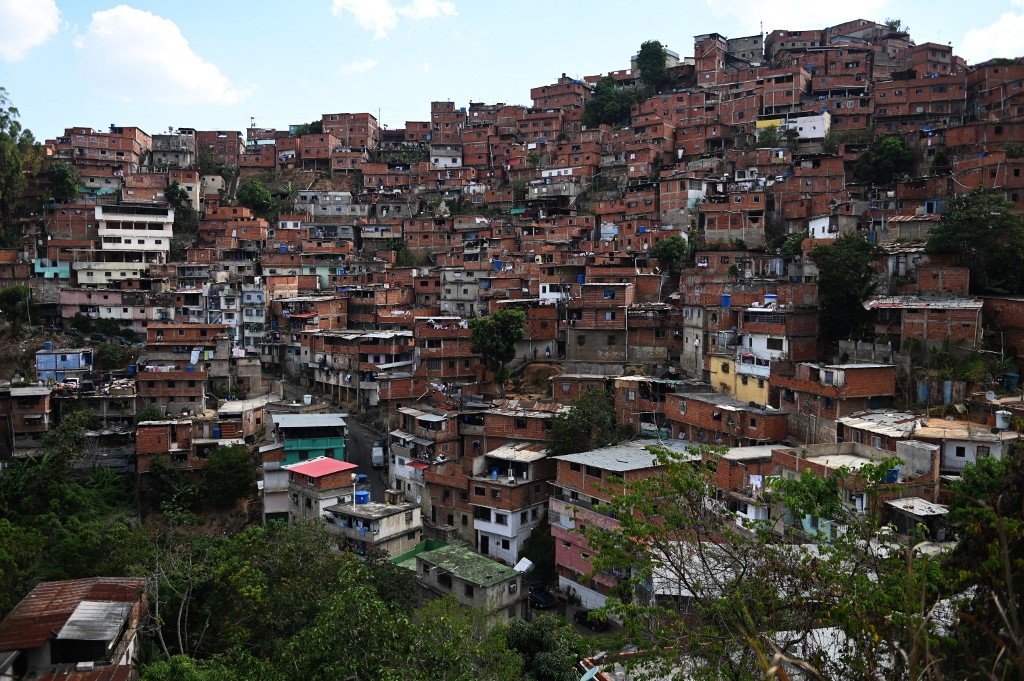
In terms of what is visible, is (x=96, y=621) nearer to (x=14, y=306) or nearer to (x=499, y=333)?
(x=499, y=333)

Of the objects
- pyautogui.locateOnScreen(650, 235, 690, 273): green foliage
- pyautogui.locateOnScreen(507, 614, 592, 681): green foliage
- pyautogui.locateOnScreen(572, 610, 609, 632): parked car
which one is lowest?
pyautogui.locateOnScreen(572, 610, 609, 632): parked car

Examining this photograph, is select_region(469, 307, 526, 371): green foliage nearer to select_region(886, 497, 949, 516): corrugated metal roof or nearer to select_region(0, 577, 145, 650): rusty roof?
select_region(0, 577, 145, 650): rusty roof

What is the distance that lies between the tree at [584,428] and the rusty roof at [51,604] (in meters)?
12.6

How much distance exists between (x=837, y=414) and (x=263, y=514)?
1869cm

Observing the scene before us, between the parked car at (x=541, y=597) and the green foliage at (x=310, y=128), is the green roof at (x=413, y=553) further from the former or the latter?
the green foliage at (x=310, y=128)

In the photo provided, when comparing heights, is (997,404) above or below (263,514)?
above

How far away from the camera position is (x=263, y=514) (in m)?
26.5

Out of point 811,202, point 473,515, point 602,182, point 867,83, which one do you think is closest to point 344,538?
point 473,515

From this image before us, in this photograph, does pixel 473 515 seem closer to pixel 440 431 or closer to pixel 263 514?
pixel 440 431

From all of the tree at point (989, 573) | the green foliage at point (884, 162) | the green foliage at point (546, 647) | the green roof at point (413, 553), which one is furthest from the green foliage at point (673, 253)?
the tree at point (989, 573)

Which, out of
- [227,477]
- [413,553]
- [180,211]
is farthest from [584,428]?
[180,211]

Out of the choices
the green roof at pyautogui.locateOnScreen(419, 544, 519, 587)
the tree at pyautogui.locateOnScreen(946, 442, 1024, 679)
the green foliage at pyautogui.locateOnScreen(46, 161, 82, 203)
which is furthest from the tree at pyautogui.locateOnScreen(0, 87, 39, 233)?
the tree at pyautogui.locateOnScreen(946, 442, 1024, 679)

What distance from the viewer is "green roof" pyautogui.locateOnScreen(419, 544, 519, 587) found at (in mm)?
20078

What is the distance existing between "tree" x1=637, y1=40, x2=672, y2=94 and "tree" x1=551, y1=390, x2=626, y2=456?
1708 inches
